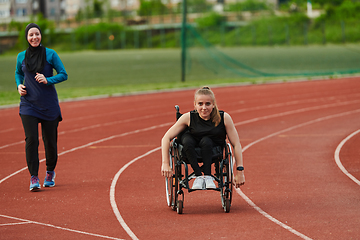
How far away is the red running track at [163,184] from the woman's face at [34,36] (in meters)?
1.76

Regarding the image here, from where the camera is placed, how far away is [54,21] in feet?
238

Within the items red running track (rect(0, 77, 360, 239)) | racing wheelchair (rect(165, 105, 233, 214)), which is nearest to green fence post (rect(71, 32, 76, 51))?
red running track (rect(0, 77, 360, 239))

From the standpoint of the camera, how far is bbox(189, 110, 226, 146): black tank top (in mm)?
5508

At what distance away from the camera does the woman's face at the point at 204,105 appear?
5461mm

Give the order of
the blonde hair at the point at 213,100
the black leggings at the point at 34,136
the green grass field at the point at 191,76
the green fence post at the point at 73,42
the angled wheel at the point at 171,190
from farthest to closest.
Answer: the green fence post at the point at 73,42
the green grass field at the point at 191,76
the black leggings at the point at 34,136
the angled wheel at the point at 171,190
the blonde hair at the point at 213,100

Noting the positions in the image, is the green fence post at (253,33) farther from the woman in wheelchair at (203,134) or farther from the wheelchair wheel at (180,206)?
the wheelchair wheel at (180,206)

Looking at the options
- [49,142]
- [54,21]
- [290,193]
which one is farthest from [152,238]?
[54,21]

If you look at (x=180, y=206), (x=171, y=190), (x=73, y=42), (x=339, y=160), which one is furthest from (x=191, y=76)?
(x=73, y=42)

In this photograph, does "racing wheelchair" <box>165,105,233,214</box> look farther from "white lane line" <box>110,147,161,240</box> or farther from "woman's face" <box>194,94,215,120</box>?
"white lane line" <box>110,147,161,240</box>

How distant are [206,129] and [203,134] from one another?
6cm

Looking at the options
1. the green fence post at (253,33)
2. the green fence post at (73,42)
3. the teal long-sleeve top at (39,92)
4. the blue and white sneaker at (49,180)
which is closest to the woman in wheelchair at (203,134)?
the teal long-sleeve top at (39,92)

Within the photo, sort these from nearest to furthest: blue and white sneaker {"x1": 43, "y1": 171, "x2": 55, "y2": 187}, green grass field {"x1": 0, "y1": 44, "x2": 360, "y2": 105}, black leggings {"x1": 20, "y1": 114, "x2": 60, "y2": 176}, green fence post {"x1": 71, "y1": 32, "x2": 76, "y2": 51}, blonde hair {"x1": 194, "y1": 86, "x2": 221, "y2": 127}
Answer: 1. blonde hair {"x1": 194, "y1": 86, "x2": 221, "y2": 127}
2. black leggings {"x1": 20, "y1": 114, "x2": 60, "y2": 176}
3. blue and white sneaker {"x1": 43, "y1": 171, "x2": 55, "y2": 187}
4. green grass field {"x1": 0, "y1": 44, "x2": 360, "y2": 105}
5. green fence post {"x1": 71, "y1": 32, "x2": 76, "y2": 51}

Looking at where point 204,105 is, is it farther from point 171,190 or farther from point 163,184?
point 163,184

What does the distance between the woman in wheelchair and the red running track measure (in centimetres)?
50
